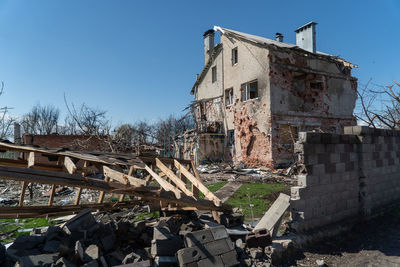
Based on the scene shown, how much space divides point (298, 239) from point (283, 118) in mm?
11222

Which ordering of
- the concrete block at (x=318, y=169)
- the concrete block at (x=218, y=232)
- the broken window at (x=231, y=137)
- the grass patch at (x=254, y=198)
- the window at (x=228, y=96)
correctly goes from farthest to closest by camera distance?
the window at (x=228, y=96) < the broken window at (x=231, y=137) < the grass patch at (x=254, y=198) < the concrete block at (x=318, y=169) < the concrete block at (x=218, y=232)

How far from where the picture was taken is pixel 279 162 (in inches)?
582

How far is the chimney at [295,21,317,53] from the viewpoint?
17.2 meters

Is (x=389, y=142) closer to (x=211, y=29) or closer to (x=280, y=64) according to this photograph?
(x=280, y=64)

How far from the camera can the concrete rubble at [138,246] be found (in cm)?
353

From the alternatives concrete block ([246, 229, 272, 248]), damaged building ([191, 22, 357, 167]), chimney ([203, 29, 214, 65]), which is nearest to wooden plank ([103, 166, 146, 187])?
concrete block ([246, 229, 272, 248])

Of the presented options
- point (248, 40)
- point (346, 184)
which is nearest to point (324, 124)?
point (248, 40)

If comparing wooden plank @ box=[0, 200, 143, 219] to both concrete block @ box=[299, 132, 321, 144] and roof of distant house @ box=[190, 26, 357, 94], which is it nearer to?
concrete block @ box=[299, 132, 321, 144]

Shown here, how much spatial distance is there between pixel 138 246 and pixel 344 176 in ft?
16.7

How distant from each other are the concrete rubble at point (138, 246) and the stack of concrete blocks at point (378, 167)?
12.9 feet

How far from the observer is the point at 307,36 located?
17516 mm

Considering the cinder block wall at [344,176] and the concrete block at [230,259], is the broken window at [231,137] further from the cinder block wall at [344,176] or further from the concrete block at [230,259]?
the concrete block at [230,259]

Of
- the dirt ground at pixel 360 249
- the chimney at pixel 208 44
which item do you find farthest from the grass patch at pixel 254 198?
the chimney at pixel 208 44

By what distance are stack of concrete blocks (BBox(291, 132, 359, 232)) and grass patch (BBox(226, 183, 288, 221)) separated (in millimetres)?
1382
